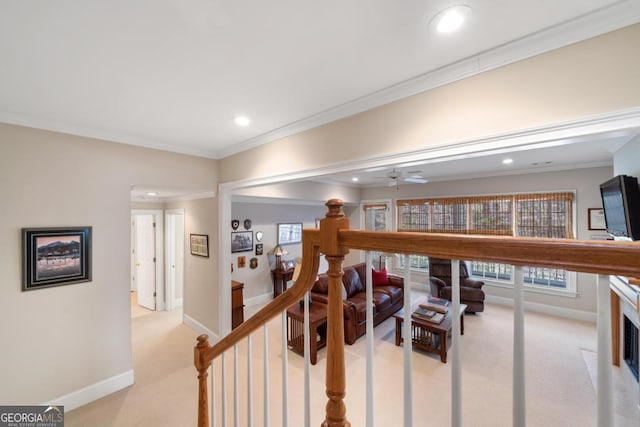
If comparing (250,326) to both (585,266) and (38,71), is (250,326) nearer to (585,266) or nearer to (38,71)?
(585,266)

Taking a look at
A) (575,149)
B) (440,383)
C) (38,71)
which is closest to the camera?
(38,71)

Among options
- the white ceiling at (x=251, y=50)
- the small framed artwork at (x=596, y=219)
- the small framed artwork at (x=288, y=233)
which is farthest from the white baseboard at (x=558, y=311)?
the white ceiling at (x=251, y=50)

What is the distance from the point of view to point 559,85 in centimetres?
137

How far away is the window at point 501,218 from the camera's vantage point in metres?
4.67

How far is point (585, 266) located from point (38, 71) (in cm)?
281

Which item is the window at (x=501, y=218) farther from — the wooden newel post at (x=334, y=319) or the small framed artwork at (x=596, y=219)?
the wooden newel post at (x=334, y=319)

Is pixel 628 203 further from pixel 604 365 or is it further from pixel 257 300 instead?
pixel 257 300

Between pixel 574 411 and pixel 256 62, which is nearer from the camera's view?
pixel 256 62

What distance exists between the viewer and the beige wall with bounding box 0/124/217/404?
2316 mm

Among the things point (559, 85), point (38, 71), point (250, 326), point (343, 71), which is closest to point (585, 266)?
point (250, 326)

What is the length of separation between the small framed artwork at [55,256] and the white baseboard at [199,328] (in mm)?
1847

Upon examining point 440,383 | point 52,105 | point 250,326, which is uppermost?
point 52,105

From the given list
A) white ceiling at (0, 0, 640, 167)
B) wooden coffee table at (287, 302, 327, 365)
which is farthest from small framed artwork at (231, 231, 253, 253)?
white ceiling at (0, 0, 640, 167)

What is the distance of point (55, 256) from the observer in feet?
8.27
